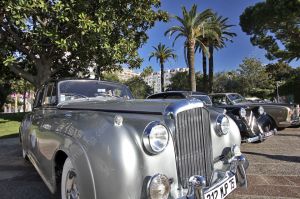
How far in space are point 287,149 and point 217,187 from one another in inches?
217

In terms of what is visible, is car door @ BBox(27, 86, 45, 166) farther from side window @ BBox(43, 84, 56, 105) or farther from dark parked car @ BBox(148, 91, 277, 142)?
dark parked car @ BBox(148, 91, 277, 142)

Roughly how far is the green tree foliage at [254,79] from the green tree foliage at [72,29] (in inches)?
1300

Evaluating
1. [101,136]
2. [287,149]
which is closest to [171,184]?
[101,136]

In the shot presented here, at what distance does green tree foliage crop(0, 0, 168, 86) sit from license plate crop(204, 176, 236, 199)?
986cm

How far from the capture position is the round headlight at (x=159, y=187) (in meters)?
3.10

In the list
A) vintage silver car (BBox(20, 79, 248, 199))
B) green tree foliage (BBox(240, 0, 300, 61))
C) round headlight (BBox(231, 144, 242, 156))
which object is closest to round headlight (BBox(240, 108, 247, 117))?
vintage silver car (BBox(20, 79, 248, 199))

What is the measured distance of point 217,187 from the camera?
138 inches

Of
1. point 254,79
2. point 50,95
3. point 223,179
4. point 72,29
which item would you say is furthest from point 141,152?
point 254,79

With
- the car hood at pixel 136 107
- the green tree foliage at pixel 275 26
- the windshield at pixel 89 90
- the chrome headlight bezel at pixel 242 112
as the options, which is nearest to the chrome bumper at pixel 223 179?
the car hood at pixel 136 107

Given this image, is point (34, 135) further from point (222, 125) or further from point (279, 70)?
point (279, 70)

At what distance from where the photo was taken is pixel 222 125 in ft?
14.1

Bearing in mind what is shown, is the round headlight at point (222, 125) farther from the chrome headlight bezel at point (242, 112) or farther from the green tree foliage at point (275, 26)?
the green tree foliage at point (275, 26)

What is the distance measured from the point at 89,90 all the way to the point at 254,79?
45543mm

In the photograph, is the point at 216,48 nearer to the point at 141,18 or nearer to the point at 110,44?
the point at 141,18
